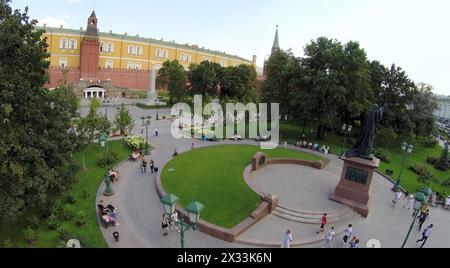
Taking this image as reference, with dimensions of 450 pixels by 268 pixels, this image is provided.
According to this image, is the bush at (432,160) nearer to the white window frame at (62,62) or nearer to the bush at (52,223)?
the bush at (52,223)

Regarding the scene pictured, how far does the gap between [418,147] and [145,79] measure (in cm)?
5619

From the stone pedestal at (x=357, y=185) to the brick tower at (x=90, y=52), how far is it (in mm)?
55494

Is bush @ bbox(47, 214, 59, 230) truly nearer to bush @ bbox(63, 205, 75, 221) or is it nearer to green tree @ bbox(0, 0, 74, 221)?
bush @ bbox(63, 205, 75, 221)

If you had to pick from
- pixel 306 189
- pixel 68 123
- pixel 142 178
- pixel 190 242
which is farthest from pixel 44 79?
pixel 306 189

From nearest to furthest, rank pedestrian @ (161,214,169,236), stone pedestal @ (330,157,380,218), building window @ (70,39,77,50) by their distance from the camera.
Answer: pedestrian @ (161,214,169,236) → stone pedestal @ (330,157,380,218) → building window @ (70,39,77,50)

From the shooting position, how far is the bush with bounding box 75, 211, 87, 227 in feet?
46.9

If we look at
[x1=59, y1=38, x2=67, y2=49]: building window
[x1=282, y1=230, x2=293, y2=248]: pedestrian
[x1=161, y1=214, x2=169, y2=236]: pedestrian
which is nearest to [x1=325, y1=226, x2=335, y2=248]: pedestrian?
[x1=282, y1=230, x2=293, y2=248]: pedestrian

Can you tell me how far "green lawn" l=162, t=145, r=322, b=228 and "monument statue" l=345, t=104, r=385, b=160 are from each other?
269 inches

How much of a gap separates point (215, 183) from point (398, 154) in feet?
90.4

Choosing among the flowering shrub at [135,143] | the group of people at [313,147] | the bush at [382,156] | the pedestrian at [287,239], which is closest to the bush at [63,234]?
the pedestrian at [287,239]

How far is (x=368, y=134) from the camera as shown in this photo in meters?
17.2

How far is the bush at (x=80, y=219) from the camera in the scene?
1429 centimetres
